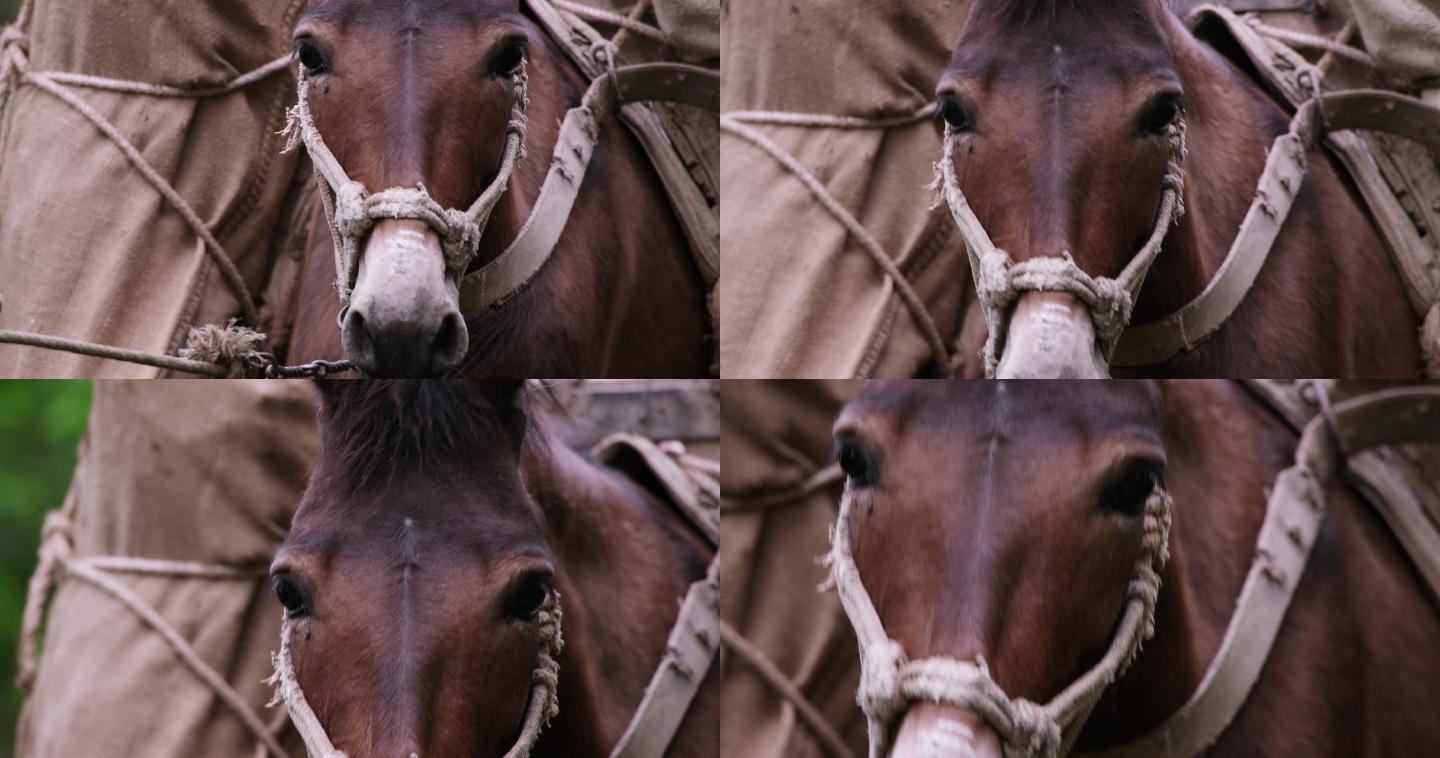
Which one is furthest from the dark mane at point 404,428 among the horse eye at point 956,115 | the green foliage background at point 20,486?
the green foliage background at point 20,486

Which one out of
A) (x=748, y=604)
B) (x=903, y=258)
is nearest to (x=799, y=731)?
(x=748, y=604)

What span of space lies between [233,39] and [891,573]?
1.47 m

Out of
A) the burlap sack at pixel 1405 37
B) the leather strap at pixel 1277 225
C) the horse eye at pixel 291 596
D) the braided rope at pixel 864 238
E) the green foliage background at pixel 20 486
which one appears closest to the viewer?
the horse eye at pixel 291 596

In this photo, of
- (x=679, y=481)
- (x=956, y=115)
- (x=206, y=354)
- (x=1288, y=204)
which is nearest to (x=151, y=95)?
(x=206, y=354)

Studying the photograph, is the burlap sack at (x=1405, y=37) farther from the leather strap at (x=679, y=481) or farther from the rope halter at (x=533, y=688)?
the rope halter at (x=533, y=688)

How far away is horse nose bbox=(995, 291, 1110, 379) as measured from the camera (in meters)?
1.60

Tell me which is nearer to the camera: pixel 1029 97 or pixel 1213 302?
pixel 1029 97

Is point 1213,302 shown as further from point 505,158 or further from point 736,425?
point 505,158

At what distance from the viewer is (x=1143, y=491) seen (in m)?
1.64

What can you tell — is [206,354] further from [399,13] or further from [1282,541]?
[1282,541]

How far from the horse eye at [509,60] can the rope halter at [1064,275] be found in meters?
0.59

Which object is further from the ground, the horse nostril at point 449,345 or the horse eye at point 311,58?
the horse eye at point 311,58

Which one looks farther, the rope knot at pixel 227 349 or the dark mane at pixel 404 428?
the rope knot at pixel 227 349

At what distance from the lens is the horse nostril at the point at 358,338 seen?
1637 mm
